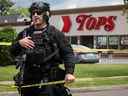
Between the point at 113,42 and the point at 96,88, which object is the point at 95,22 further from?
the point at 96,88

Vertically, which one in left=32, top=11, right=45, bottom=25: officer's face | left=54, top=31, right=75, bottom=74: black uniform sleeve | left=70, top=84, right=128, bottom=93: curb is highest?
left=32, top=11, right=45, bottom=25: officer's face

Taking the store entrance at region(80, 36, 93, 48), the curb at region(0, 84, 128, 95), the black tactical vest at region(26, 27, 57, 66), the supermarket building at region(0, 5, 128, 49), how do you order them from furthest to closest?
the store entrance at region(80, 36, 93, 48) → the supermarket building at region(0, 5, 128, 49) → the curb at region(0, 84, 128, 95) → the black tactical vest at region(26, 27, 57, 66)

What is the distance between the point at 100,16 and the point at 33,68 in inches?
2113

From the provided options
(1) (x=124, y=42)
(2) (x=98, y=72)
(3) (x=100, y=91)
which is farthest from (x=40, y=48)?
(1) (x=124, y=42)

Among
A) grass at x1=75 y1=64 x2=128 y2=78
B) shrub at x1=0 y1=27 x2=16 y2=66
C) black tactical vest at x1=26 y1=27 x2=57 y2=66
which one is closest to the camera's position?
black tactical vest at x1=26 y1=27 x2=57 y2=66

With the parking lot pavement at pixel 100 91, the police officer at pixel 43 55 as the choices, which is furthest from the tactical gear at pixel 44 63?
the parking lot pavement at pixel 100 91

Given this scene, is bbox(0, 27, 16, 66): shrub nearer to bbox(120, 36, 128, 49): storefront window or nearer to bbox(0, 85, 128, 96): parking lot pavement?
bbox(0, 85, 128, 96): parking lot pavement

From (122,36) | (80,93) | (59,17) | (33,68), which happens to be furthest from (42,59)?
(59,17)

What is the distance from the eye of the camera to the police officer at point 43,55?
656 cm

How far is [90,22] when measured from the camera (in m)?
60.8

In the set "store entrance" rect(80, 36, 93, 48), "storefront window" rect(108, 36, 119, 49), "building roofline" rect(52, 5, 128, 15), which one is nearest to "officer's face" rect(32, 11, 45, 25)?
"building roofline" rect(52, 5, 128, 15)

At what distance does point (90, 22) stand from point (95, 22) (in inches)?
37.0

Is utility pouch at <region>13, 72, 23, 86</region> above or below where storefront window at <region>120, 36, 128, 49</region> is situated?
above

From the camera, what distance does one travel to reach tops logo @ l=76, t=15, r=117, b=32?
58.9m
